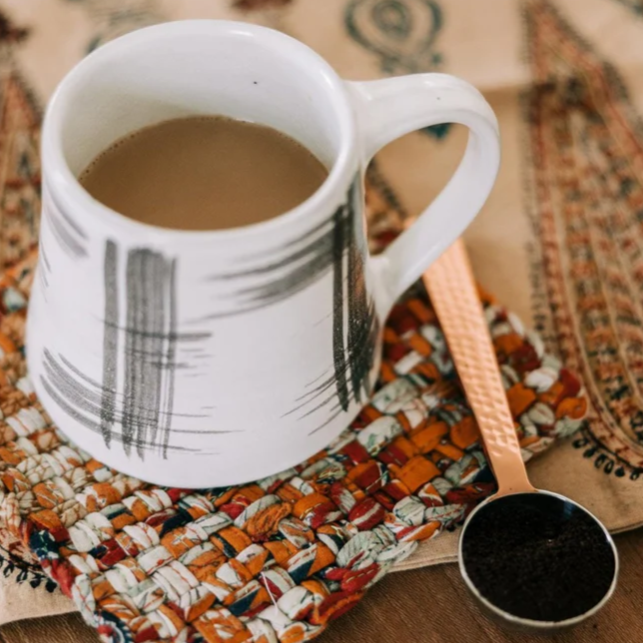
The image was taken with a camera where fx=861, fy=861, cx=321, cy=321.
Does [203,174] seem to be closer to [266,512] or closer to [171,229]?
[171,229]

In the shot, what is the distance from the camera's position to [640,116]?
0.65 m

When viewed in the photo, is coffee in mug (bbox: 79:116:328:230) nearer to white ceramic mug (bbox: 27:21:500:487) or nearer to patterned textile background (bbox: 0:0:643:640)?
white ceramic mug (bbox: 27:21:500:487)

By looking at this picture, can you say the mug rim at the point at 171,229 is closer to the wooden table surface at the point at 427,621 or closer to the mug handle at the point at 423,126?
the mug handle at the point at 423,126

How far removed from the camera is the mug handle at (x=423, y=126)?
38 centimetres

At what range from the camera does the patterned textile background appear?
0.49m

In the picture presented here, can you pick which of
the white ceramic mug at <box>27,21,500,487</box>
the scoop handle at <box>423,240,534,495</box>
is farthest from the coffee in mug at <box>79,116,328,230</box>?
the scoop handle at <box>423,240,534,495</box>

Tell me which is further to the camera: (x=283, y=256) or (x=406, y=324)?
(x=406, y=324)

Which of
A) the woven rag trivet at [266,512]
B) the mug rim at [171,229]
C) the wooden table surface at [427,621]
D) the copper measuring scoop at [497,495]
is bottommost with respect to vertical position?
the wooden table surface at [427,621]

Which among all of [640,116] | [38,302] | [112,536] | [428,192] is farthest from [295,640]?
[640,116]

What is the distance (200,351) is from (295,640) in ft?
0.47

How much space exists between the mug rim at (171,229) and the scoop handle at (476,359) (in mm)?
152

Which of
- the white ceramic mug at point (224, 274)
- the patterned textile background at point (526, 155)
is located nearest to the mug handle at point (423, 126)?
the white ceramic mug at point (224, 274)

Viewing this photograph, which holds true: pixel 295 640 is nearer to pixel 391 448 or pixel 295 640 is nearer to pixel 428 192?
pixel 391 448

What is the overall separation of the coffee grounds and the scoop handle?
15 millimetres
